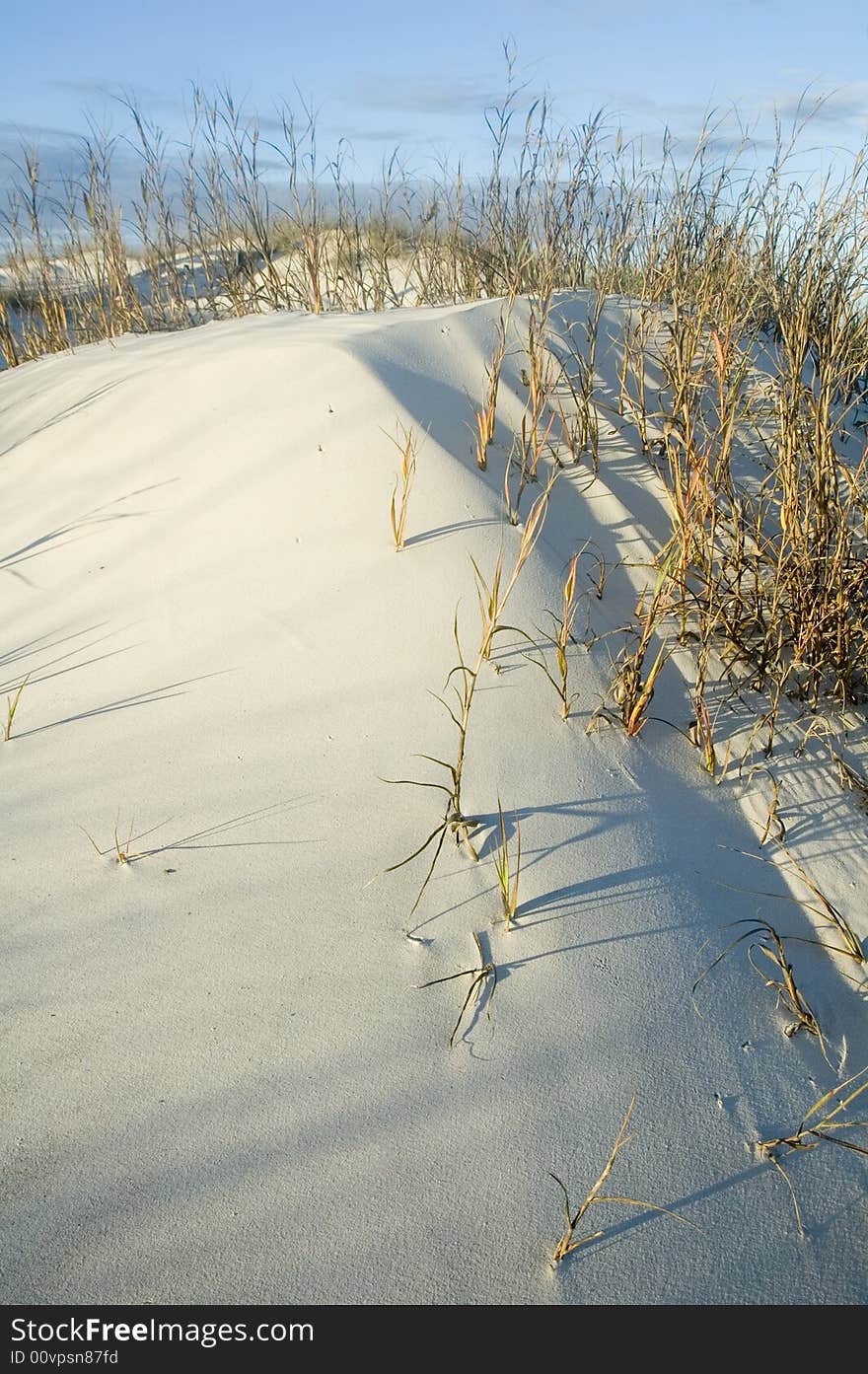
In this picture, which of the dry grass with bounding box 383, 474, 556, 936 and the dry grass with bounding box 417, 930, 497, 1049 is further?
the dry grass with bounding box 383, 474, 556, 936

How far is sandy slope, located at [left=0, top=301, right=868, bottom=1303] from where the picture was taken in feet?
3.94

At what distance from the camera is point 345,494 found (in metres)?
2.54

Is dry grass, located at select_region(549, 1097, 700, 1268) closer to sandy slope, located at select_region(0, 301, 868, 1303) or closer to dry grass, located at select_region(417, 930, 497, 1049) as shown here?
sandy slope, located at select_region(0, 301, 868, 1303)

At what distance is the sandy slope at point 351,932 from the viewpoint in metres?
1.20

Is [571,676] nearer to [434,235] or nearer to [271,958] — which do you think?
[271,958]

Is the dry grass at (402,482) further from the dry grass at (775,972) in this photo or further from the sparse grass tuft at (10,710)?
the dry grass at (775,972)

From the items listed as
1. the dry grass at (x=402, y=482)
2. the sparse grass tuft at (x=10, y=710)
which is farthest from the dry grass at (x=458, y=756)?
the sparse grass tuft at (x=10, y=710)

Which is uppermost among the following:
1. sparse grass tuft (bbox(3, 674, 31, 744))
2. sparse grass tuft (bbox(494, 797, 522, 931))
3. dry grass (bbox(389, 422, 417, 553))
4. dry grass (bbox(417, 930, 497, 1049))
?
dry grass (bbox(389, 422, 417, 553))

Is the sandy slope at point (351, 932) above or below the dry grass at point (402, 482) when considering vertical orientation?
below

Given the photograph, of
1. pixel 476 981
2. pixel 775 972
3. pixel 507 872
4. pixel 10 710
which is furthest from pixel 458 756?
pixel 10 710

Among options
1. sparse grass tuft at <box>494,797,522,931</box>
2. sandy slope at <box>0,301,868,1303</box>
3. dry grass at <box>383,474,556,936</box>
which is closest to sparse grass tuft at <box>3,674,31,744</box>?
sandy slope at <box>0,301,868,1303</box>

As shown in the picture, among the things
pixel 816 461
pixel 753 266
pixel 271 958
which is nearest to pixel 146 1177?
pixel 271 958

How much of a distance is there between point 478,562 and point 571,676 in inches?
16.5

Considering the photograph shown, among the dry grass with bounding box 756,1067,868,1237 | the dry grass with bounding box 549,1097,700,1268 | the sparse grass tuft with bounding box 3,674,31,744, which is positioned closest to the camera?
the dry grass with bounding box 549,1097,700,1268
